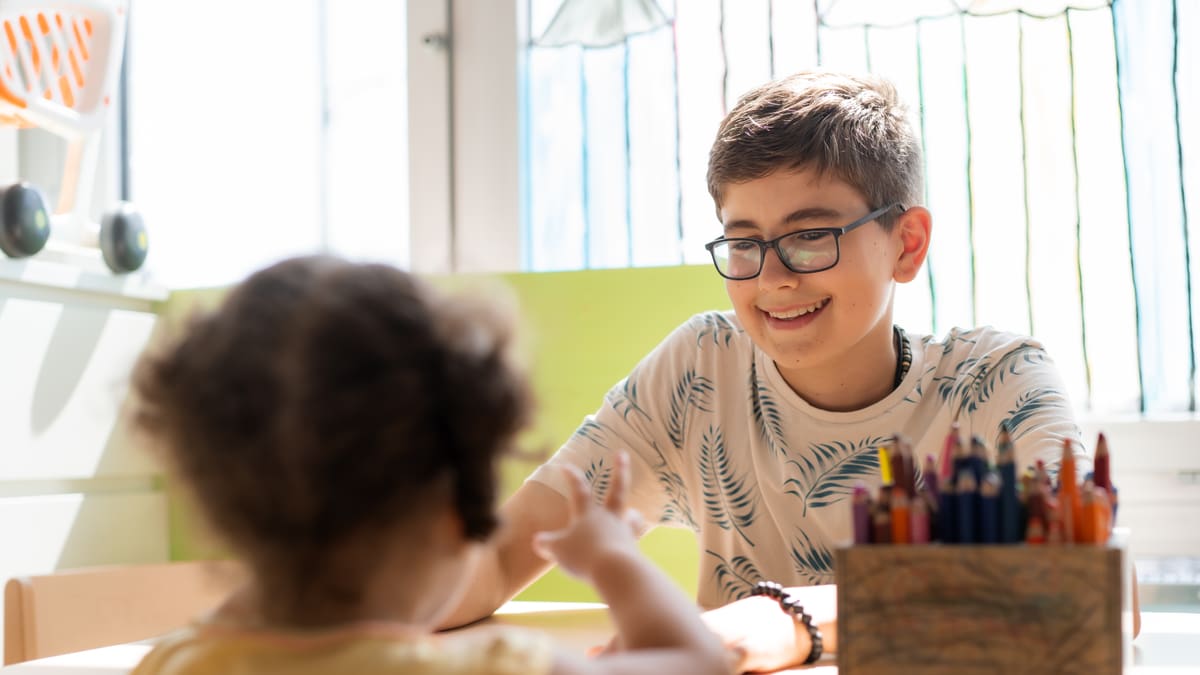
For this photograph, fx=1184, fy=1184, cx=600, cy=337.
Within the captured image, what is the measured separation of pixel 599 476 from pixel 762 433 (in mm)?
207

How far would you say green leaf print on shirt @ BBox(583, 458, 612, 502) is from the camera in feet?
4.47

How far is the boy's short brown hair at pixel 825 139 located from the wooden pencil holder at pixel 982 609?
2.46ft

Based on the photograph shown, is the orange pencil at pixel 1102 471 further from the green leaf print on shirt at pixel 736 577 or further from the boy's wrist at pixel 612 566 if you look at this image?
the green leaf print on shirt at pixel 736 577

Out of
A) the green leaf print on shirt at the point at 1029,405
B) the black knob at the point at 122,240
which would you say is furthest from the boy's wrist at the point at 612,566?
the black knob at the point at 122,240

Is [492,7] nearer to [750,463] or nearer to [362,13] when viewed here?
[362,13]

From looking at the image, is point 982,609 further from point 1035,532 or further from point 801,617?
point 801,617

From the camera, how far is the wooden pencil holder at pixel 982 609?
615 mm

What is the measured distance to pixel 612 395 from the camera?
149cm

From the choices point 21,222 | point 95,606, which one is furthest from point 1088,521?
point 21,222

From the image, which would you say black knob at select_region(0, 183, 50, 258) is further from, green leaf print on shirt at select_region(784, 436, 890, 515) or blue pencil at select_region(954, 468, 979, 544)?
blue pencil at select_region(954, 468, 979, 544)

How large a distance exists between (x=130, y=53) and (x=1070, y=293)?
1.88 meters

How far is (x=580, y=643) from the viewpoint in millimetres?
1004

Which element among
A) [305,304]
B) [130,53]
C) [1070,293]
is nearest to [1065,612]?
[305,304]

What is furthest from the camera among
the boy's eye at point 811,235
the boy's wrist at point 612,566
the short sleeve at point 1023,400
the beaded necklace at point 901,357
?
the beaded necklace at point 901,357
